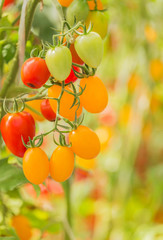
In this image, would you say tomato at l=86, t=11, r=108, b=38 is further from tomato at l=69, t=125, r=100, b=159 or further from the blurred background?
the blurred background

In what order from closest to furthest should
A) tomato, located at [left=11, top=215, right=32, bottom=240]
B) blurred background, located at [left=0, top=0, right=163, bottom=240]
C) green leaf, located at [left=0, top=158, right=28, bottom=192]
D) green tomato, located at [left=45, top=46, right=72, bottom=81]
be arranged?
1. green tomato, located at [left=45, top=46, right=72, bottom=81]
2. green leaf, located at [left=0, top=158, right=28, bottom=192]
3. tomato, located at [left=11, top=215, right=32, bottom=240]
4. blurred background, located at [left=0, top=0, right=163, bottom=240]

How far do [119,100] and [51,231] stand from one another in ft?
2.50

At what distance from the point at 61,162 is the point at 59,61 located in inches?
4.5

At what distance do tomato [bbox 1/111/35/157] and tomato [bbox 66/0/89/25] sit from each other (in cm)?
13

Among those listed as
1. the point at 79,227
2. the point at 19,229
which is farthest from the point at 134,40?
the point at 19,229

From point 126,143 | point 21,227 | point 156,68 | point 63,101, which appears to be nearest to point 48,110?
point 63,101

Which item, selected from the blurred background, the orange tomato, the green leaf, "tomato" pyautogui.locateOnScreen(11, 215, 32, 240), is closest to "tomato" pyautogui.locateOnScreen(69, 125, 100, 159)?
the green leaf

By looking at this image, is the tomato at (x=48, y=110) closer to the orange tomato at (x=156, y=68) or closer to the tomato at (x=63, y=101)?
the tomato at (x=63, y=101)

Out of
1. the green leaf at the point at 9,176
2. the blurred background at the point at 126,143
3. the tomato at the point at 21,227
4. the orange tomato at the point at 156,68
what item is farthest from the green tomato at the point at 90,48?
the orange tomato at the point at 156,68

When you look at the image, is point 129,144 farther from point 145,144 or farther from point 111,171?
point 145,144

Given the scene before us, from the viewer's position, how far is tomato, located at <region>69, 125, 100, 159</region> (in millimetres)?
398

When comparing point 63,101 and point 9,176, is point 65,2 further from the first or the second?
point 9,176

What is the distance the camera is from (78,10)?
1.34ft

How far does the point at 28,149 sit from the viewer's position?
1.32ft
